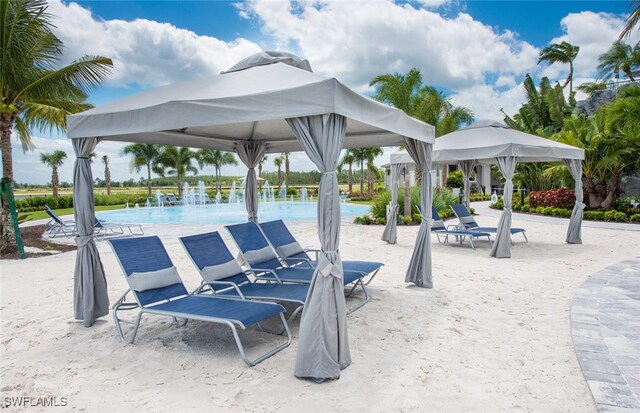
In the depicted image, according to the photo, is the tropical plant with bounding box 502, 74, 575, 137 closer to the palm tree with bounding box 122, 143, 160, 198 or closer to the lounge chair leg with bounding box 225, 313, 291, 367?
the lounge chair leg with bounding box 225, 313, 291, 367

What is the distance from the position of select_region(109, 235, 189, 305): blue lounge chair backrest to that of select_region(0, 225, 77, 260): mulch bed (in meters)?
6.94

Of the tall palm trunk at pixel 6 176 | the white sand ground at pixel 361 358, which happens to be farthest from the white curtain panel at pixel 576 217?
the tall palm trunk at pixel 6 176

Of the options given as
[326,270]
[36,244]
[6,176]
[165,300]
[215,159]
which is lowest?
[36,244]

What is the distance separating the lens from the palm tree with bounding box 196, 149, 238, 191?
39031 mm

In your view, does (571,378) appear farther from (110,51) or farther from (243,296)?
(110,51)

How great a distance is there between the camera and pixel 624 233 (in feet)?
40.7

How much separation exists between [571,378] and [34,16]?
1250 cm

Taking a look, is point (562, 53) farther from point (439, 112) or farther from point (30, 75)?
point (30, 75)

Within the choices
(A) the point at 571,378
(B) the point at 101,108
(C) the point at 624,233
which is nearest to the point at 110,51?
(B) the point at 101,108

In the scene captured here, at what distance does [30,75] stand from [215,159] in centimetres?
3021

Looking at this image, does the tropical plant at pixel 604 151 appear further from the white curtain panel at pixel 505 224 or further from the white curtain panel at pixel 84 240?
the white curtain panel at pixel 84 240

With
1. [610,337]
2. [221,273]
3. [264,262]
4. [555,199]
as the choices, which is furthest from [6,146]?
[555,199]

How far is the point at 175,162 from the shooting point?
37.8 m

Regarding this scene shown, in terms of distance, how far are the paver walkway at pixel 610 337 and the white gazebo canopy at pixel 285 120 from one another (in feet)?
6.70
